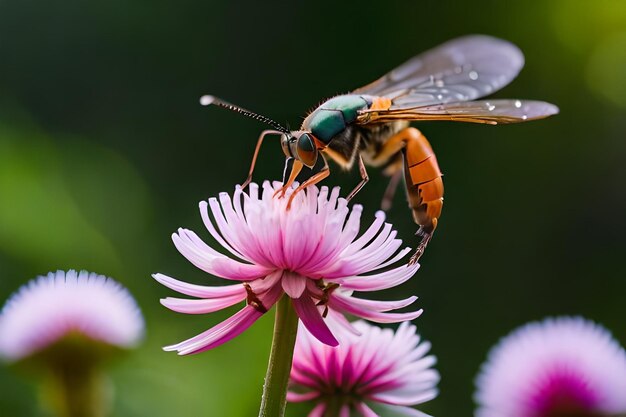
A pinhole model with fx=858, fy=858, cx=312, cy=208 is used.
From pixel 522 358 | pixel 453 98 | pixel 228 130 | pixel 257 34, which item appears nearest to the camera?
pixel 522 358

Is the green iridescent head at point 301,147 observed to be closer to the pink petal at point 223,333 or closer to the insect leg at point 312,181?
the insect leg at point 312,181

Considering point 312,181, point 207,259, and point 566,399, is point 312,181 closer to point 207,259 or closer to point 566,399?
point 207,259

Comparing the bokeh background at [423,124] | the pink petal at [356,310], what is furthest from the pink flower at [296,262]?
the bokeh background at [423,124]

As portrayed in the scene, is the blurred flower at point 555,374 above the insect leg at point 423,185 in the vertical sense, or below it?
below

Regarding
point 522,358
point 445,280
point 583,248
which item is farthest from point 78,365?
point 583,248

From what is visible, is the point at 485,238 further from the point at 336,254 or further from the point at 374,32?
the point at 336,254

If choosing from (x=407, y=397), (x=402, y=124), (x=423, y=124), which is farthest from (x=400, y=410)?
(x=423, y=124)

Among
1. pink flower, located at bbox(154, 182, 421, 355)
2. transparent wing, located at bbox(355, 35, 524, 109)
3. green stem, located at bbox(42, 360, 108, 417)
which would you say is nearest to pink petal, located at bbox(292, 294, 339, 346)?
pink flower, located at bbox(154, 182, 421, 355)

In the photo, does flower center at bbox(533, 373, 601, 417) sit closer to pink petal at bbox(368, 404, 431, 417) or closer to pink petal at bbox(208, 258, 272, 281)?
pink petal at bbox(368, 404, 431, 417)
